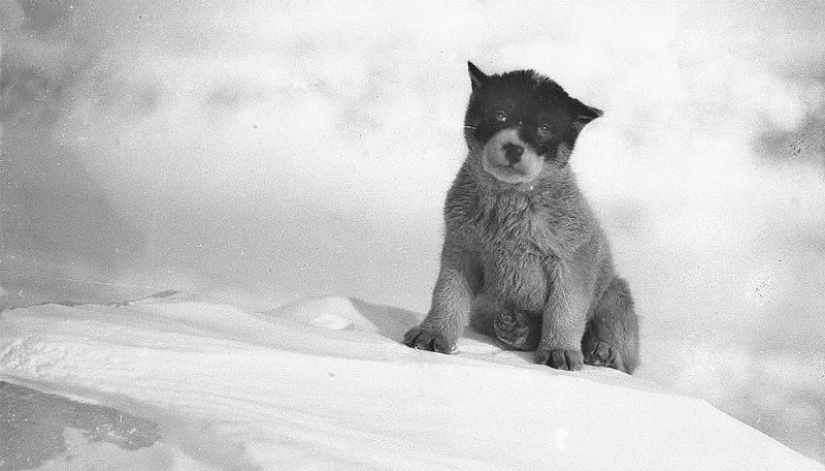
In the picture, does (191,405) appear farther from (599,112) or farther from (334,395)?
(599,112)

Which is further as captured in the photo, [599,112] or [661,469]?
[599,112]

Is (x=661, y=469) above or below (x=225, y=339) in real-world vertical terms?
below

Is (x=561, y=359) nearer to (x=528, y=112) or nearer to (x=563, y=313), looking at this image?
(x=563, y=313)

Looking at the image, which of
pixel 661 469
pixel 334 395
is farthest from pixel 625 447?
pixel 334 395

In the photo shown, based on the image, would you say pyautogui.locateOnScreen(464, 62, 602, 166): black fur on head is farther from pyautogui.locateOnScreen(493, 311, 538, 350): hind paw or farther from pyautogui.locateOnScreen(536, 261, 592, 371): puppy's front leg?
pyautogui.locateOnScreen(493, 311, 538, 350): hind paw

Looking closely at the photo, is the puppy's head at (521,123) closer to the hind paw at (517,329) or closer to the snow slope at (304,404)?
the hind paw at (517,329)

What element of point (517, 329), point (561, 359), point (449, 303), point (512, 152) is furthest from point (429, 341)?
point (512, 152)
